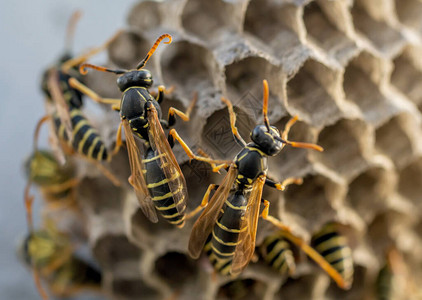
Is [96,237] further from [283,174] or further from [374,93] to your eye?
[374,93]

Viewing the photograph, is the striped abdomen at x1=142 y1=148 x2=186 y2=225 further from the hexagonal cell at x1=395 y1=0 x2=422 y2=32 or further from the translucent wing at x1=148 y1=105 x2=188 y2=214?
the hexagonal cell at x1=395 y1=0 x2=422 y2=32

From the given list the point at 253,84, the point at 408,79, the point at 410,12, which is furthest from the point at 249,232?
the point at 410,12

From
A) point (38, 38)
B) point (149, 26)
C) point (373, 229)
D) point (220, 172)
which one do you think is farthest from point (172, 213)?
point (38, 38)

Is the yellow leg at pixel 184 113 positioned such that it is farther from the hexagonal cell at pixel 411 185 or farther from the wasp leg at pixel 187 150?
the hexagonal cell at pixel 411 185

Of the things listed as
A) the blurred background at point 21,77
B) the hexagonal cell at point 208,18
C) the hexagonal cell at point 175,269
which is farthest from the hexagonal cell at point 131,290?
the hexagonal cell at point 208,18

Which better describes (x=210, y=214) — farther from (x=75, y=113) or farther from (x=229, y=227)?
(x=75, y=113)

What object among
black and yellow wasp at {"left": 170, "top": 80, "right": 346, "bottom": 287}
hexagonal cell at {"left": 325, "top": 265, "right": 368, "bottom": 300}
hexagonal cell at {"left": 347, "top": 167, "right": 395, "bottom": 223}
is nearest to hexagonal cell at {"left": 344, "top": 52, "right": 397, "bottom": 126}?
hexagonal cell at {"left": 347, "top": 167, "right": 395, "bottom": 223}
